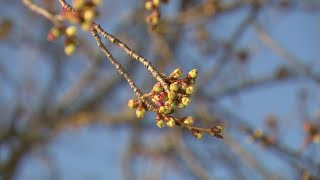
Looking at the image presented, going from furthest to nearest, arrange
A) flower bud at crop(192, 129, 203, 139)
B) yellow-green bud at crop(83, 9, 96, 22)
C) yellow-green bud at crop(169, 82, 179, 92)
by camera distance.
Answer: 1. flower bud at crop(192, 129, 203, 139)
2. yellow-green bud at crop(169, 82, 179, 92)
3. yellow-green bud at crop(83, 9, 96, 22)

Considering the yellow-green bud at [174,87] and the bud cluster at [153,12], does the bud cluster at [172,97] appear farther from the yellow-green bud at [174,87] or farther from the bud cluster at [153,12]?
the bud cluster at [153,12]

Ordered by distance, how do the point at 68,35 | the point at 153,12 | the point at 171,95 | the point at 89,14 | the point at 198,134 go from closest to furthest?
the point at 89,14
the point at 171,95
the point at 198,134
the point at 68,35
the point at 153,12

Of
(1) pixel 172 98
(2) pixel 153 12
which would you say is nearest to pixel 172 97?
(1) pixel 172 98

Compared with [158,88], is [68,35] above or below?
above

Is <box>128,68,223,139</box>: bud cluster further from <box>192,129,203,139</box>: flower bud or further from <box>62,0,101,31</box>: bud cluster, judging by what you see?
<box>62,0,101,31</box>: bud cluster

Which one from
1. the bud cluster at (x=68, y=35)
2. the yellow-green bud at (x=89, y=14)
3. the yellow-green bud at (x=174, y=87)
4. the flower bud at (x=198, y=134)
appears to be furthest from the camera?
the bud cluster at (x=68, y=35)

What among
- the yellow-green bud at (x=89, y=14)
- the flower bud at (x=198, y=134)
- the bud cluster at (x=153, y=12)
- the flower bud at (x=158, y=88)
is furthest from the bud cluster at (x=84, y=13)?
the bud cluster at (x=153, y=12)

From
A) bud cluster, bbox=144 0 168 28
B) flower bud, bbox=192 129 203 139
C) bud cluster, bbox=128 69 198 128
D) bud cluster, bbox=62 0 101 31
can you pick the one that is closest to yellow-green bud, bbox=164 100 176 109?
bud cluster, bbox=128 69 198 128

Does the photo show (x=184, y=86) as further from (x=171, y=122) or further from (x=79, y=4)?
(x=79, y=4)
